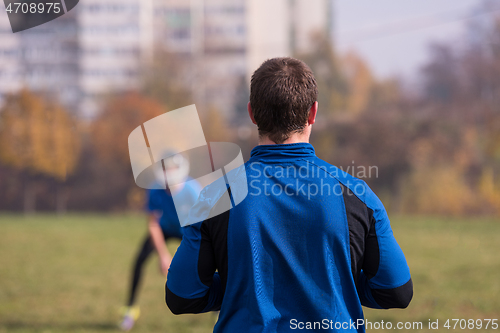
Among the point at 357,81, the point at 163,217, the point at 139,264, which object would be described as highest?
the point at 357,81

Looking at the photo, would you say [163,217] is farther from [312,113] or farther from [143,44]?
[143,44]

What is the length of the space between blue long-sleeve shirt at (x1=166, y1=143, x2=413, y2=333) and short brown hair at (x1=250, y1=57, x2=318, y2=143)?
0.07 m

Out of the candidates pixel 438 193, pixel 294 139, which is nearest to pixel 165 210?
pixel 294 139

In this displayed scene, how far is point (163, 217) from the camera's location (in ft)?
17.3

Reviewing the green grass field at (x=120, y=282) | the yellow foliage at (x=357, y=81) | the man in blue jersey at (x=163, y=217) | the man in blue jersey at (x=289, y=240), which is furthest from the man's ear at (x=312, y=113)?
the yellow foliage at (x=357, y=81)

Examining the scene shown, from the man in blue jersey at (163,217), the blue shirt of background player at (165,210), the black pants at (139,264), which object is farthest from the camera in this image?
the black pants at (139,264)

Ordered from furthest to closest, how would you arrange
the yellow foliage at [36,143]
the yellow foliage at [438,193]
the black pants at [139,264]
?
the yellow foliage at [36,143] → the yellow foliage at [438,193] → the black pants at [139,264]

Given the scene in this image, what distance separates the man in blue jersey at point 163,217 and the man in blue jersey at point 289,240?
327cm

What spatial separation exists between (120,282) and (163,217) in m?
3.33

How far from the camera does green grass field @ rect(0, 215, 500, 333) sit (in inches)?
212

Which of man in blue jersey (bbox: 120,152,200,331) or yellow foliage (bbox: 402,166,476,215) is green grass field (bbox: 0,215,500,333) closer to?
man in blue jersey (bbox: 120,152,200,331)

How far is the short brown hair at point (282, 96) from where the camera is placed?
1.46 meters

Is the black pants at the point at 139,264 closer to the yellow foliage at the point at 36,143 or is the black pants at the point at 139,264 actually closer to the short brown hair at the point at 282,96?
the short brown hair at the point at 282,96

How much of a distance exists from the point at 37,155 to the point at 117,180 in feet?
16.6
